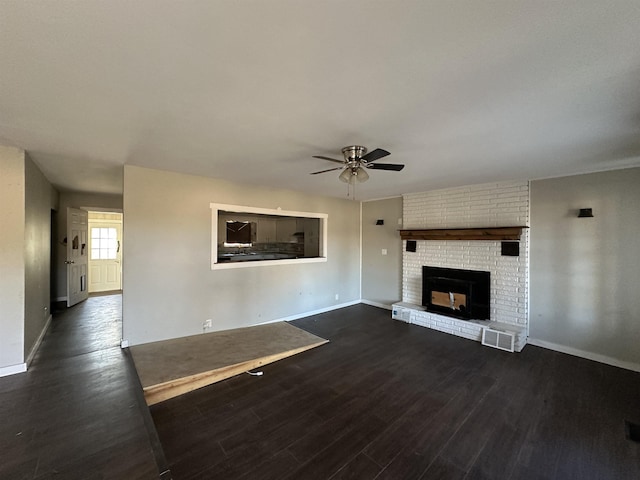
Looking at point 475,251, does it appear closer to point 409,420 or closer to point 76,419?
point 409,420

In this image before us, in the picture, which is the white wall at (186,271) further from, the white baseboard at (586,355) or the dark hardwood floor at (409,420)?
the white baseboard at (586,355)

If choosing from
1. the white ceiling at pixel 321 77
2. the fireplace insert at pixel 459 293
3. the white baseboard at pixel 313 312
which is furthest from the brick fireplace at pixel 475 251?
the white ceiling at pixel 321 77

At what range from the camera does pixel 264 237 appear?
18.0ft

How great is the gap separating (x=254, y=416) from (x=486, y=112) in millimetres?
3139

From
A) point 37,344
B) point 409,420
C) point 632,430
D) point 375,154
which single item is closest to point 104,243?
point 37,344

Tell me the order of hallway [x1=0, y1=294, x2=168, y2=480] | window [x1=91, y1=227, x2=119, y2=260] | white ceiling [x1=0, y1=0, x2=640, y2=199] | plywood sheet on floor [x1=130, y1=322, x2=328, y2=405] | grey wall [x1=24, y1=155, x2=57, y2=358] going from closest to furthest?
white ceiling [x1=0, y1=0, x2=640, y2=199] → hallway [x1=0, y1=294, x2=168, y2=480] → plywood sheet on floor [x1=130, y1=322, x2=328, y2=405] → grey wall [x1=24, y1=155, x2=57, y2=358] → window [x1=91, y1=227, x2=119, y2=260]

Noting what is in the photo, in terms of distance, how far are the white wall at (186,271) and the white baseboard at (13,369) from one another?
2.98ft

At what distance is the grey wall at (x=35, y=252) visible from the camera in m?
3.07

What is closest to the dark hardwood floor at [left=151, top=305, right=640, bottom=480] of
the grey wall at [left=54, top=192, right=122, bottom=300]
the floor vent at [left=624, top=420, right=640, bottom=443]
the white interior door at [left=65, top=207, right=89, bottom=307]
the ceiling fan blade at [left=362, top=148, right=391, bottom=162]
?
the floor vent at [left=624, top=420, right=640, bottom=443]

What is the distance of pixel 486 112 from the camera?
1999 mm

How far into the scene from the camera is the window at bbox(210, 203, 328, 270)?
4.51 metres

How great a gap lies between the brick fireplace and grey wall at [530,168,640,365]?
0.17 metres

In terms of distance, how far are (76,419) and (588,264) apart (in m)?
5.94

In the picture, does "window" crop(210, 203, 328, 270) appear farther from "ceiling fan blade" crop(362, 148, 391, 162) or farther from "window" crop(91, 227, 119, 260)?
"window" crop(91, 227, 119, 260)
